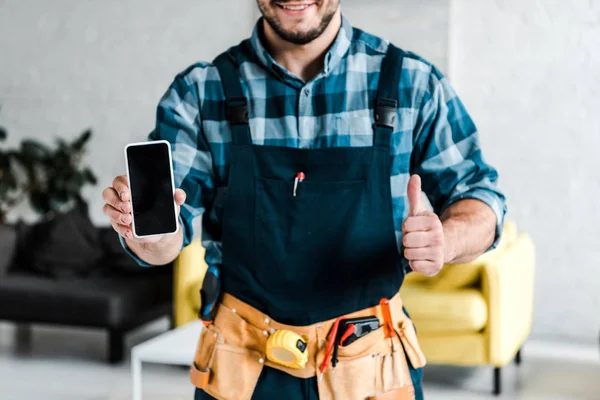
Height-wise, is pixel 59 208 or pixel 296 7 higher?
pixel 296 7

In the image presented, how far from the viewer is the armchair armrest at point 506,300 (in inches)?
137

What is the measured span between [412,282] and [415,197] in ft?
9.18

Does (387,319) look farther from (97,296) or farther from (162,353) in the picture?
(97,296)

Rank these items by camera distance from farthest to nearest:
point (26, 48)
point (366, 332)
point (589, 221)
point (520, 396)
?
point (26, 48)
point (589, 221)
point (520, 396)
point (366, 332)

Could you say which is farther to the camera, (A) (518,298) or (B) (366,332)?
(A) (518,298)

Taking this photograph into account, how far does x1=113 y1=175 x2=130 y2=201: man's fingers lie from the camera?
1.15m

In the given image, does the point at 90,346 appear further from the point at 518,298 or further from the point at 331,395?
the point at 331,395

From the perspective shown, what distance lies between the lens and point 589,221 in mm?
4398

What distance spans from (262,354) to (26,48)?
4698 millimetres

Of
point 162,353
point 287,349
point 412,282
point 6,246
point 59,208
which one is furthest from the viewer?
point 59,208

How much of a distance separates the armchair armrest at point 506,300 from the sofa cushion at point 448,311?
0.05 metres

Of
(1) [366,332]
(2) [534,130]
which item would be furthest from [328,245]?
(2) [534,130]

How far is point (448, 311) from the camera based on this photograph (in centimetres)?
351

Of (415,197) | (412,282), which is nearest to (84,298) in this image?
(412,282)
